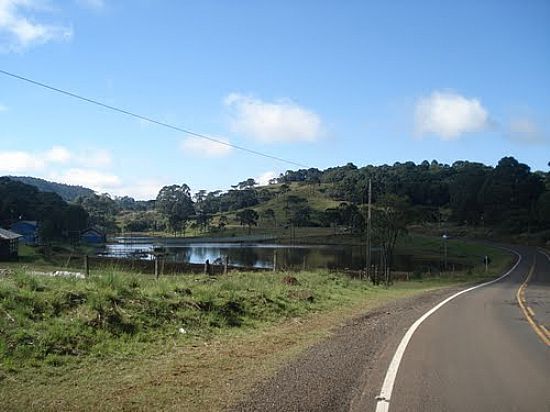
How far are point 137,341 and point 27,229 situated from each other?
112m

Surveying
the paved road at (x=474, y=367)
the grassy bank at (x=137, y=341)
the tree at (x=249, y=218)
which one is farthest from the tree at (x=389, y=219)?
the tree at (x=249, y=218)

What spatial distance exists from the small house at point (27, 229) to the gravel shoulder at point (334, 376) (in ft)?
356

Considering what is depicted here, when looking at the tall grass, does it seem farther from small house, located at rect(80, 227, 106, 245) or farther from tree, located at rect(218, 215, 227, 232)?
tree, located at rect(218, 215, 227, 232)

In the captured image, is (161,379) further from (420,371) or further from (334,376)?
(420,371)

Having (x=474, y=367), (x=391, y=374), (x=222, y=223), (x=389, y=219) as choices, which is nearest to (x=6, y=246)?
(x=389, y=219)

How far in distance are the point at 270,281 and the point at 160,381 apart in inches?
548

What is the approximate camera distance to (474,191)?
5261 inches

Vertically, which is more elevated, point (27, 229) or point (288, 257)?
point (27, 229)

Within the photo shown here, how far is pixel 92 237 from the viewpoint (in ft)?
446

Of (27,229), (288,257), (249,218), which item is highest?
(249,218)

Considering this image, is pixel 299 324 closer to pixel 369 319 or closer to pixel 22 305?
pixel 369 319

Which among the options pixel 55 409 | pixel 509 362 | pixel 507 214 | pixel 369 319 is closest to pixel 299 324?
pixel 369 319

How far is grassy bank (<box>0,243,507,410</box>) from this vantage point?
689 centimetres

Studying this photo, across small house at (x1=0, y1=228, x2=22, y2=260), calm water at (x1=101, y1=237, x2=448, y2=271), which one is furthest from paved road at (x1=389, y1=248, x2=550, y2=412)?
small house at (x1=0, y1=228, x2=22, y2=260)
